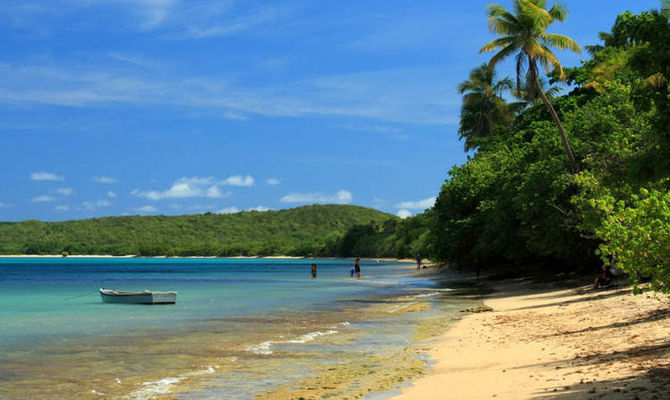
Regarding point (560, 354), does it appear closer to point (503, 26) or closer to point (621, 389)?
point (621, 389)

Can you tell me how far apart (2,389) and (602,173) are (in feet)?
69.5

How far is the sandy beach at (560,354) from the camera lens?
1009 centimetres

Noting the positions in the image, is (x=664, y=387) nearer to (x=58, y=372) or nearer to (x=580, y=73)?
(x=58, y=372)

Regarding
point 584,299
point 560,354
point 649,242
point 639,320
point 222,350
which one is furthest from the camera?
point 584,299

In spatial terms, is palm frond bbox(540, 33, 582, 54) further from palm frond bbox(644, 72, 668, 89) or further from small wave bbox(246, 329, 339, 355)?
palm frond bbox(644, 72, 668, 89)

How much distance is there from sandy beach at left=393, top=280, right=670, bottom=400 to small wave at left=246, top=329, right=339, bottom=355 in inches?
158

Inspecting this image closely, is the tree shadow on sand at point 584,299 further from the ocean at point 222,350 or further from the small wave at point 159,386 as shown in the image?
the small wave at point 159,386

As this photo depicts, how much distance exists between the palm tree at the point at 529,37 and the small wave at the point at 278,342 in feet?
53.3

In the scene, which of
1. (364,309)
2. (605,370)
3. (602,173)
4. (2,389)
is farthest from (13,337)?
(602,173)

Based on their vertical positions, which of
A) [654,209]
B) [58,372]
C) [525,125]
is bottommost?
[58,372]

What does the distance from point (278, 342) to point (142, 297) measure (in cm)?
1986

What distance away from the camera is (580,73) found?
51812 mm

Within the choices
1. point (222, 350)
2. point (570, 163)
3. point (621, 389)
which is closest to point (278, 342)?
point (222, 350)

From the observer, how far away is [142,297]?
1467 inches
